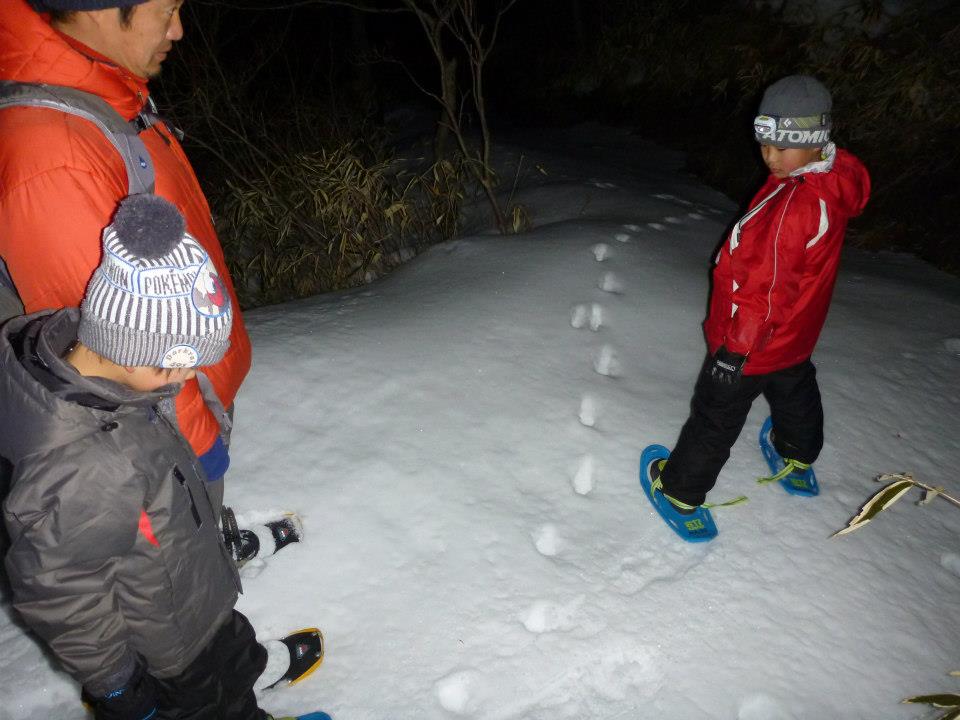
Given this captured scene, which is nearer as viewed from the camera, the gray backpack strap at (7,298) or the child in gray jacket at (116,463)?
the child in gray jacket at (116,463)

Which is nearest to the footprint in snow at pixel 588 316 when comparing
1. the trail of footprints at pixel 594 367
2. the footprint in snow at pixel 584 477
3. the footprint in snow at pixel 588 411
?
the trail of footprints at pixel 594 367

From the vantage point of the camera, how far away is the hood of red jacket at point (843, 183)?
55.2 inches

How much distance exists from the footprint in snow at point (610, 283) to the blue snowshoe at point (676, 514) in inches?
43.6

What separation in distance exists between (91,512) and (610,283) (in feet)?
7.68

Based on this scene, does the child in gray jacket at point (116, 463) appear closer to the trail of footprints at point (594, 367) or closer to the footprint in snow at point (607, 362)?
the trail of footprints at point (594, 367)

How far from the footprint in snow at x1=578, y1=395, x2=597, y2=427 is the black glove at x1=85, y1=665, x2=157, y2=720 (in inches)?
55.4

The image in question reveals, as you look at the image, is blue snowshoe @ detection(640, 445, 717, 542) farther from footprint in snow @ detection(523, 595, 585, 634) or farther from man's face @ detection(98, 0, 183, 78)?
man's face @ detection(98, 0, 183, 78)

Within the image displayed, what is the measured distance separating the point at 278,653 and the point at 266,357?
1.14 metres

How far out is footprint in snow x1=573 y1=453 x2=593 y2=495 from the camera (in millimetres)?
1720

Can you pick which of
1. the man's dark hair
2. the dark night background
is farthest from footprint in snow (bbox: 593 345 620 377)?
the dark night background

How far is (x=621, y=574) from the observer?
1485 millimetres

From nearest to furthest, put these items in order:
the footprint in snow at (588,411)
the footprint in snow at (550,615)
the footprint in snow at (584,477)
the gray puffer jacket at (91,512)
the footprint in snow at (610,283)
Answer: the gray puffer jacket at (91,512), the footprint in snow at (550,615), the footprint in snow at (584,477), the footprint in snow at (588,411), the footprint in snow at (610,283)

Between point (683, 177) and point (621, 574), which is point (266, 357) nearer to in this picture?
point (621, 574)

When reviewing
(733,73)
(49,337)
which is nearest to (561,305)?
(49,337)
